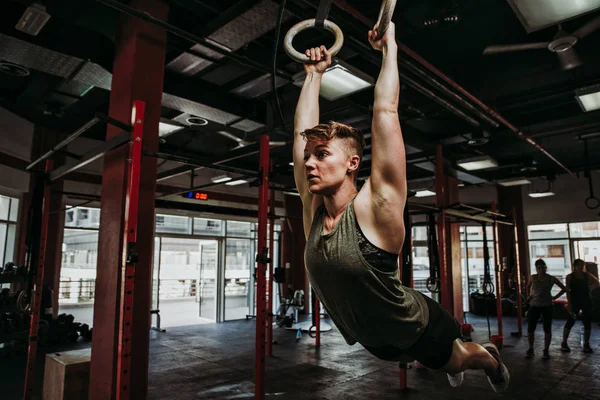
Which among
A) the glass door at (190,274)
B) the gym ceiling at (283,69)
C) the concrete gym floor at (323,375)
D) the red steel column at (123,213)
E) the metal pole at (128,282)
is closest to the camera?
the metal pole at (128,282)

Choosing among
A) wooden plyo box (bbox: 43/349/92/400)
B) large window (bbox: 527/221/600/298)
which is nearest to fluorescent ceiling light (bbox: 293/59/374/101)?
wooden plyo box (bbox: 43/349/92/400)

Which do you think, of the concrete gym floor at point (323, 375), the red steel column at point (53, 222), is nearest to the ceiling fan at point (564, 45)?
the concrete gym floor at point (323, 375)

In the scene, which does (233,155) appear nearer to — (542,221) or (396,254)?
(396,254)

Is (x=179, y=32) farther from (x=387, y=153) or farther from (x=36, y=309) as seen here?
(x=36, y=309)

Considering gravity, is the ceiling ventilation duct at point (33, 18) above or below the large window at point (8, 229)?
above

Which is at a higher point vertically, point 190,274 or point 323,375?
point 190,274

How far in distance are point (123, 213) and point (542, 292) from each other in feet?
19.5

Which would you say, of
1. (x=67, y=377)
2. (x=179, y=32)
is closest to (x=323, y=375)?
(x=67, y=377)

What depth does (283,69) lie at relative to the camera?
500cm

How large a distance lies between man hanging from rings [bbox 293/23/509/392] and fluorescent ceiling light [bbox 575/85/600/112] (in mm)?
4602

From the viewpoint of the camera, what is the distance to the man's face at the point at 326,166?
1.33m

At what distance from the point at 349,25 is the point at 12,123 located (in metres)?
6.14

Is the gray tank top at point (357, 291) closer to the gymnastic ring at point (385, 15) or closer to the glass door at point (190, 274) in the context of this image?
the gymnastic ring at point (385, 15)

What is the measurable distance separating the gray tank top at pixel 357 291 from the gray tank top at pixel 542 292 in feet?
18.6
